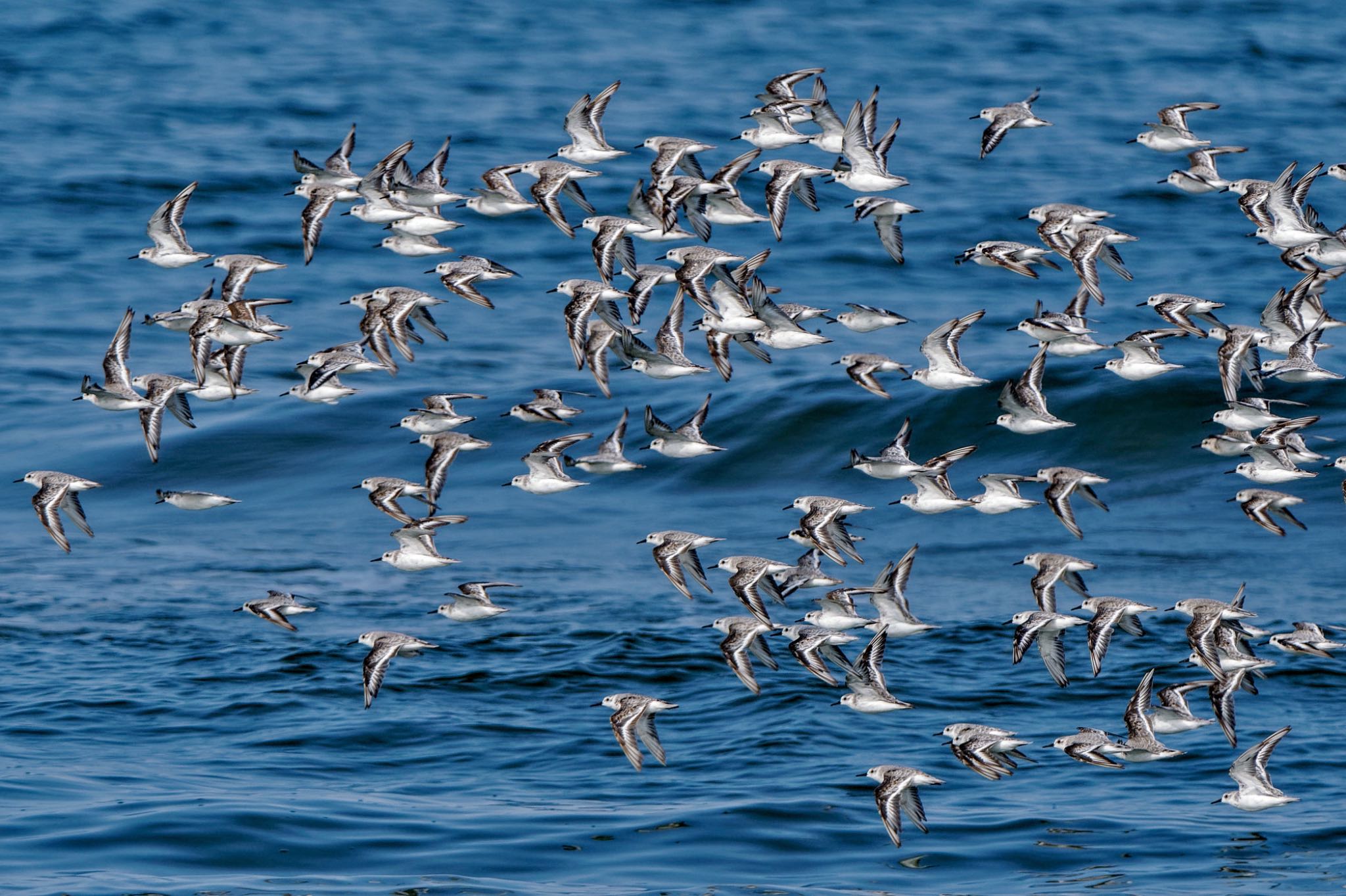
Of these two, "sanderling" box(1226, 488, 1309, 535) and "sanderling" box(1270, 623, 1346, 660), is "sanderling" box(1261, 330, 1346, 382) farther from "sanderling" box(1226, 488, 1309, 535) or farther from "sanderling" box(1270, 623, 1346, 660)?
"sanderling" box(1270, 623, 1346, 660)

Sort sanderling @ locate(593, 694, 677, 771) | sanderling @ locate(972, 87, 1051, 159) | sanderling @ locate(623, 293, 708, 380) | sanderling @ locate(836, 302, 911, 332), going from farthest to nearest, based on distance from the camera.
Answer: sanderling @ locate(972, 87, 1051, 159)
sanderling @ locate(836, 302, 911, 332)
sanderling @ locate(623, 293, 708, 380)
sanderling @ locate(593, 694, 677, 771)

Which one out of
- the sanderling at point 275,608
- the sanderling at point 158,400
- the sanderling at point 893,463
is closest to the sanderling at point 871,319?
the sanderling at point 893,463

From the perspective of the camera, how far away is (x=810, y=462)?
→ 24.9 metres

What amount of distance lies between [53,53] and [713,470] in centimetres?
2432

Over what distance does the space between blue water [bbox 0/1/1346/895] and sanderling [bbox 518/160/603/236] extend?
4.63m

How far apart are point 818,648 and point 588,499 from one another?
10.1m

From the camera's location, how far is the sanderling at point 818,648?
13789 millimetres

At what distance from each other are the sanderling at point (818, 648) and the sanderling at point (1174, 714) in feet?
7.58

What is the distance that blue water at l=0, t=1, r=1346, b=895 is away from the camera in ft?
46.4

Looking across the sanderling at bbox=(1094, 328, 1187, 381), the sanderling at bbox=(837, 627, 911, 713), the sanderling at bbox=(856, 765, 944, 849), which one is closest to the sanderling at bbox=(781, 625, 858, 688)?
the sanderling at bbox=(837, 627, 911, 713)

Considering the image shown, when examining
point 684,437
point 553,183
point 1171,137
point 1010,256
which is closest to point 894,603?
point 684,437

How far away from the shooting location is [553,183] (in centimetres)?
1558

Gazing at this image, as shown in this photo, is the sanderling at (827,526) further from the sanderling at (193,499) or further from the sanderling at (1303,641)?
the sanderling at (193,499)

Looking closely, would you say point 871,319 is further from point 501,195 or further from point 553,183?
point 501,195
